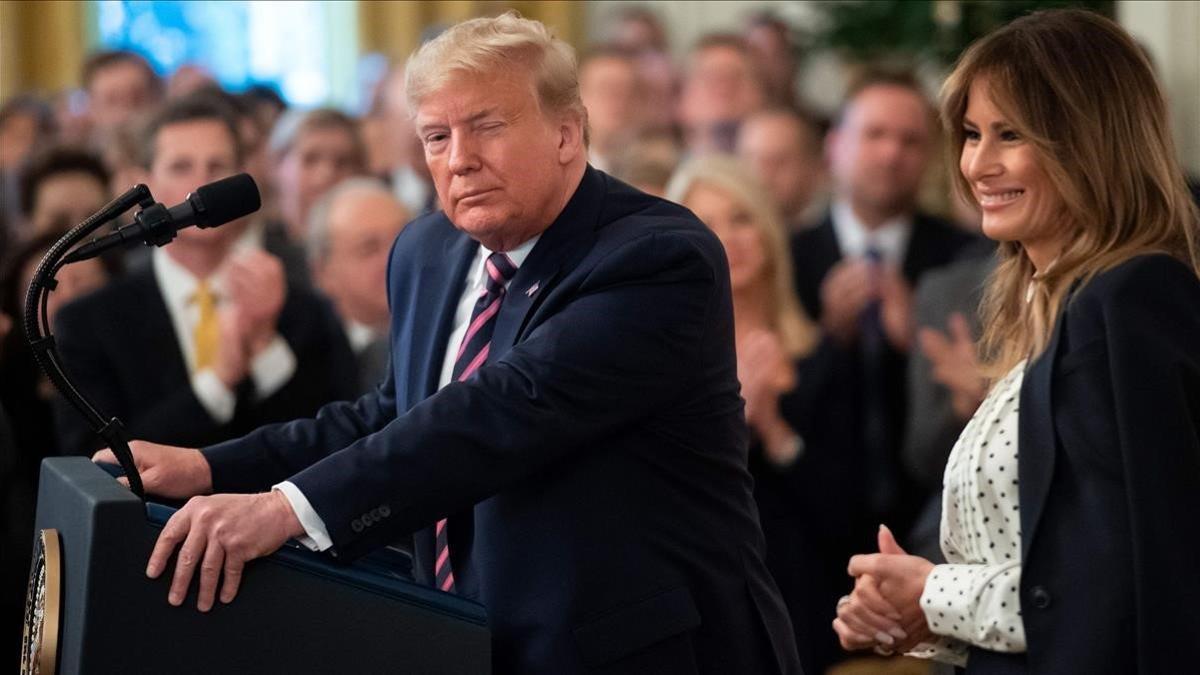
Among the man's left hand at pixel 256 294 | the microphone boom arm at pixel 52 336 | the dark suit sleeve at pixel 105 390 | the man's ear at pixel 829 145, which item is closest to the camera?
the microphone boom arm at pixel 52 336

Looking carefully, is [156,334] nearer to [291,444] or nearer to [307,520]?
[291,444]

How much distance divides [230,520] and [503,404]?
369 mm

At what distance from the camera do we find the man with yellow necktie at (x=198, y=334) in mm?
4430

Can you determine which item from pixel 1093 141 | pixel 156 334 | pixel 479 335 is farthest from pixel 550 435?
pixel 156 334

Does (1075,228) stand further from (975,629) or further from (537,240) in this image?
(537,240)

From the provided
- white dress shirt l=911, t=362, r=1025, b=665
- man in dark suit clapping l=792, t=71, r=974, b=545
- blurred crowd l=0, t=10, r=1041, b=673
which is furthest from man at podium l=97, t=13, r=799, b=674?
man in dark suit clapping l=792, t=71, r=974, b=545

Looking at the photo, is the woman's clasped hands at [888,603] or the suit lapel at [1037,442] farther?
the woman's clasped hands at [888,603]

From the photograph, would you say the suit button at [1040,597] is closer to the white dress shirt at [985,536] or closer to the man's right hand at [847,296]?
the white dress shirt at [985,536]

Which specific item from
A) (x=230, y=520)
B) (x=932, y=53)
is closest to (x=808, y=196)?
(x=932, y=53)

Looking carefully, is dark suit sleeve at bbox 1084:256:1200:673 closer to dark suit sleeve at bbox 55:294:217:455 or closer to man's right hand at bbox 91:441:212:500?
man's right hand at bbox 91:441:212:500

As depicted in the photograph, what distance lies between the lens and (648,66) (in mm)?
9266

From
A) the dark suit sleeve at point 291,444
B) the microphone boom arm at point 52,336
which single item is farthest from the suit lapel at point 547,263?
the microphone boom arm at point 52,336

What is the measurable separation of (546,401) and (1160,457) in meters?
0.73

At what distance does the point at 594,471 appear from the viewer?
2416mm
